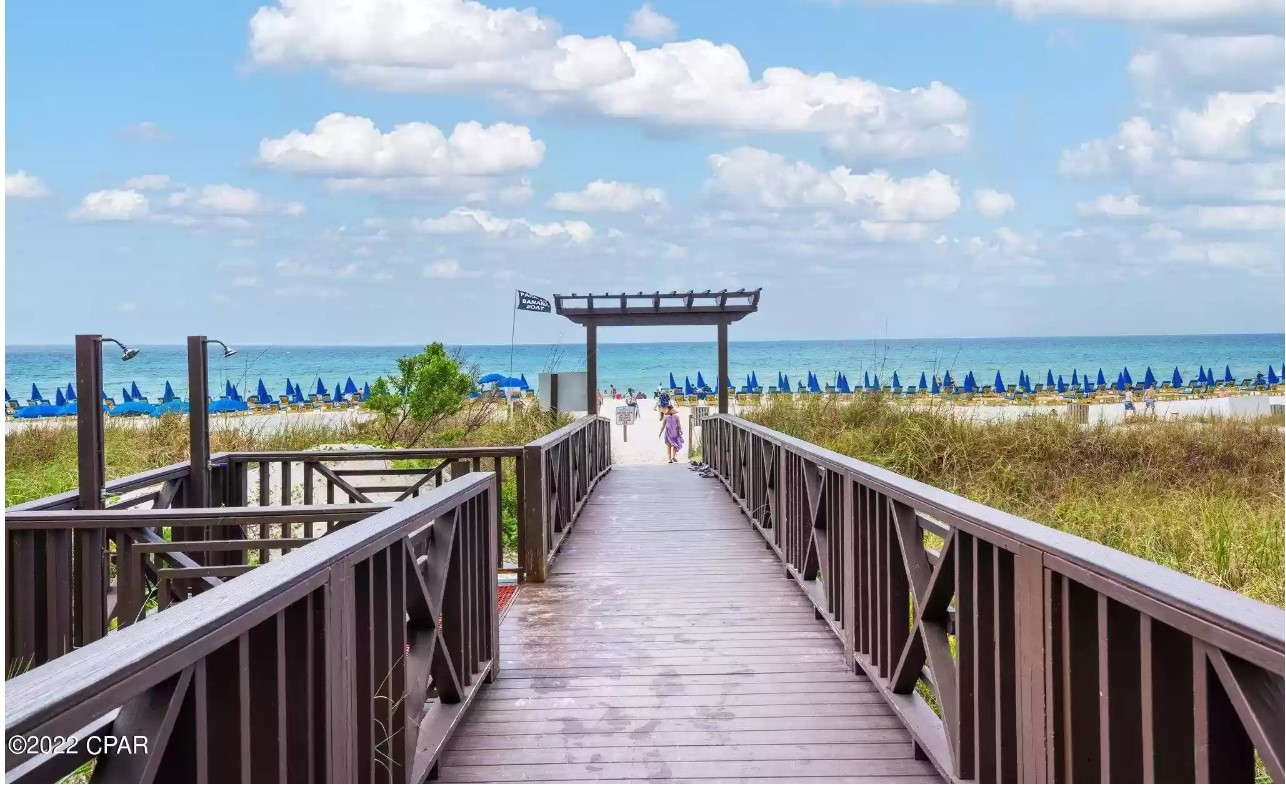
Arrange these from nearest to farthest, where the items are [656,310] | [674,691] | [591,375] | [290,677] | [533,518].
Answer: [290,677], [674,691], [533,518], [591,375], [656,310]

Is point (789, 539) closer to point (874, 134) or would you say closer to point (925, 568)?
A: point (925, 568)

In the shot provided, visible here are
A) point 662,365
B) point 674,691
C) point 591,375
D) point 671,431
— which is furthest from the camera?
point 662,365

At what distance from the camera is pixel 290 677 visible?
2.04 m

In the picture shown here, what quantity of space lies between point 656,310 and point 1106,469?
22.5 feet

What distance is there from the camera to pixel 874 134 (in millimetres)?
28609

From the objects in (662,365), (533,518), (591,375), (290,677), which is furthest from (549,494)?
(662,365)

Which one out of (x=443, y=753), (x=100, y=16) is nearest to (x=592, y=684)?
(x=443, y=753)

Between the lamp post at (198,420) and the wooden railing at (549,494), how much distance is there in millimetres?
1921

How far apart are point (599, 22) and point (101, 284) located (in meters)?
27.9

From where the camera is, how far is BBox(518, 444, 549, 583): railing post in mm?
6398

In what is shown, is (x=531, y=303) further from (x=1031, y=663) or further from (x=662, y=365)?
(x=662, y=365)

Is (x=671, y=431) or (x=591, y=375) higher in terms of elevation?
(x=591, y=375)

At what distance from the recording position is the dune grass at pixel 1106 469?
6.88 meters

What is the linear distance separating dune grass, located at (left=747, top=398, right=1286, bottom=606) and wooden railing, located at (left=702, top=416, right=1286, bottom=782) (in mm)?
3604
